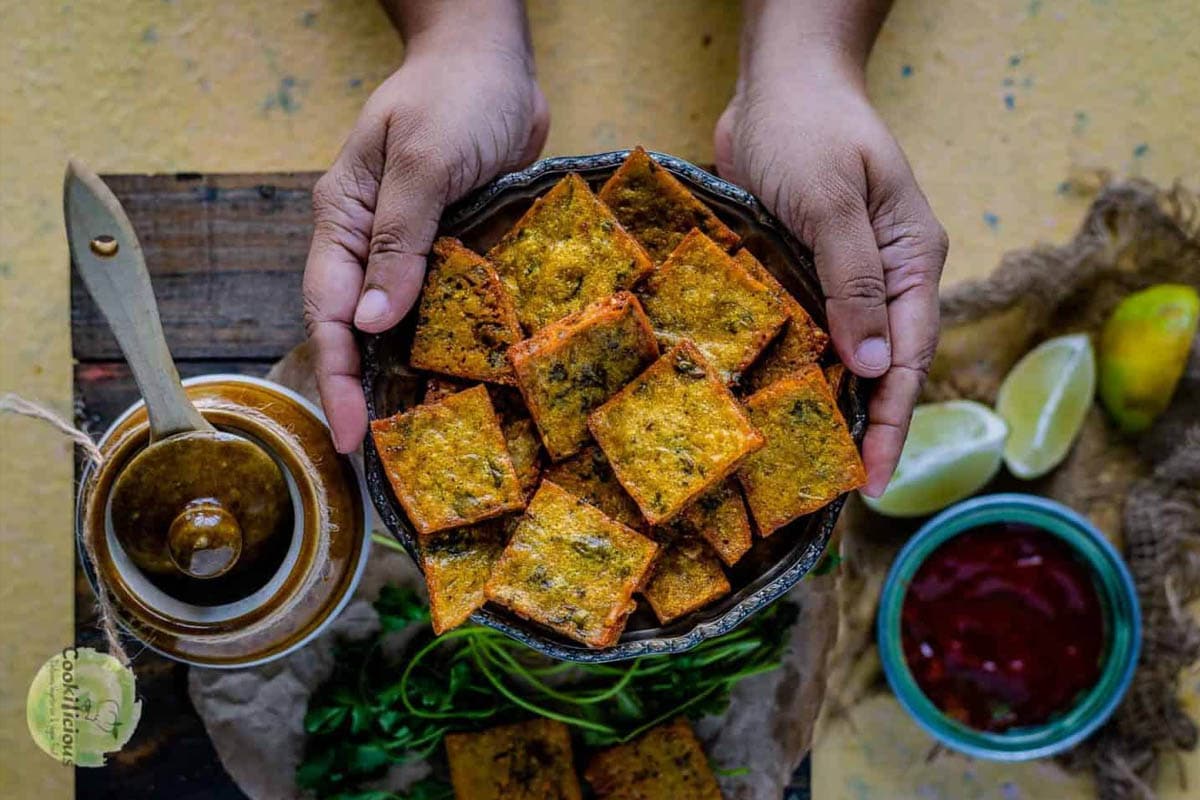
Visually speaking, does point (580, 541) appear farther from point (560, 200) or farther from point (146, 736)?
point (146, 736)

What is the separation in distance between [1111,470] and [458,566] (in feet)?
4.50

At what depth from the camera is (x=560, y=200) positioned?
145 cm

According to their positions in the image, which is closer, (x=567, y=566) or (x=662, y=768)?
(x=567, y=566)

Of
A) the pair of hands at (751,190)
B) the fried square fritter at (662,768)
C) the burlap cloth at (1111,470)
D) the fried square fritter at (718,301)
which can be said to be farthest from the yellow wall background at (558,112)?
the fried square fritter at (718,301)

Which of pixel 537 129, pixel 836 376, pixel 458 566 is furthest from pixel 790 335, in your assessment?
pixel 537 129

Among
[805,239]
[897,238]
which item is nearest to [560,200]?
[805,239]

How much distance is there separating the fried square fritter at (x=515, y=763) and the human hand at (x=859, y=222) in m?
0.68

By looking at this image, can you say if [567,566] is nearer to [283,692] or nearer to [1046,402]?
[283,692]

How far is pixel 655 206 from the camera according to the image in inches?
58.4

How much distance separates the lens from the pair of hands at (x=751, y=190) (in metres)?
1.49

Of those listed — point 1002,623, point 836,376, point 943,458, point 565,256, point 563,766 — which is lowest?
point 563,766

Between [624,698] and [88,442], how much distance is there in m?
0.92

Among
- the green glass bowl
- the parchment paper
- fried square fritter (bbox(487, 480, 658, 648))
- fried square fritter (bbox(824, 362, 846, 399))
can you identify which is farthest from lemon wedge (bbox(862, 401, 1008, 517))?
fried square fritter (bbox(487, 480, 658, 648))
